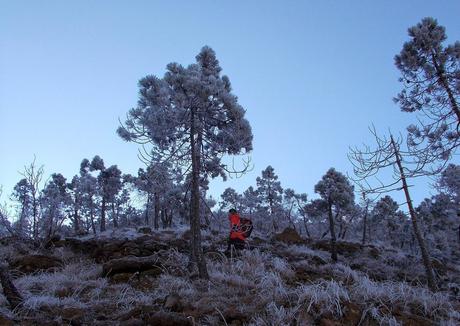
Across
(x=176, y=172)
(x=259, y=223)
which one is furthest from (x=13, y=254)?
(x=259, y=223)

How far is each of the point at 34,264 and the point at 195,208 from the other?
4975 millimetres

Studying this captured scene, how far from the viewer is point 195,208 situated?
11.0 m

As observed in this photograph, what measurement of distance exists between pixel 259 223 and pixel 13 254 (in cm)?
3930

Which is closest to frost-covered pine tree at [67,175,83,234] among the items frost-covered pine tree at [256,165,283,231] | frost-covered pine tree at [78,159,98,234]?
frost-covered pine tree at [78,159,98,234]

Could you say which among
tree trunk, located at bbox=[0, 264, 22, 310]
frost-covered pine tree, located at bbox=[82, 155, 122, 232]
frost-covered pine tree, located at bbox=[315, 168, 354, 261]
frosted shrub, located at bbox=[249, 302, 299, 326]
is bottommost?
frosted shrub, located at bbox=[249, 302, 299, 326]

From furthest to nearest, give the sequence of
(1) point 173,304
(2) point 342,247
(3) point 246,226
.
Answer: (2) point 342,247
(3) point 246,226
(1) point 173,304

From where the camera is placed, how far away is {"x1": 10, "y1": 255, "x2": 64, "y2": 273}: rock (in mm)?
10938

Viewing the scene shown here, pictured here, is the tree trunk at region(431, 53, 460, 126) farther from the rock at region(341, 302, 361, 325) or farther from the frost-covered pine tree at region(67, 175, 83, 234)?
the frost-covered pine tree at region(67, 175, 83, 234)

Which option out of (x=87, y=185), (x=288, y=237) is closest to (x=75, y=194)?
(x=87, y=185)

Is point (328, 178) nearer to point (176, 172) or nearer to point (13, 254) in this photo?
point (176, 172)

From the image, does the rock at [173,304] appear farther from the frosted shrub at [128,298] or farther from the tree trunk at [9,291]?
the tree trunk at [9,291]

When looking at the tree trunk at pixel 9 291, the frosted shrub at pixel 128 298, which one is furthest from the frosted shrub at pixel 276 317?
the tree trunk at pixel 9 291

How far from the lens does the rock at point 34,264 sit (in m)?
10.9

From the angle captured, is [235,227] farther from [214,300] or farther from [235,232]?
[214,300]
